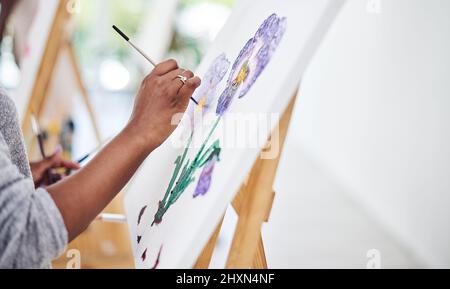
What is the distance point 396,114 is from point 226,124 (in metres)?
1.89

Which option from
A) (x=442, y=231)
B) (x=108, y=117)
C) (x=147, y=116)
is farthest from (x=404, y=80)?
(x=108, y=117)

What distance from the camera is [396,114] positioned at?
2.48 meters

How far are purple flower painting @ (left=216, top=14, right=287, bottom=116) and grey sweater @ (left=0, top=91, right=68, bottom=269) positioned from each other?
30 centimetres

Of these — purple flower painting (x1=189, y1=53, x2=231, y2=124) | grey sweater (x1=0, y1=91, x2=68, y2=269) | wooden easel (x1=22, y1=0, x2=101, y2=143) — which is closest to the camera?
grey sweater (x1=0, y1=91, x2=68, y2=269)

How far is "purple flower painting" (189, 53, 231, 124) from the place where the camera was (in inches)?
37.3

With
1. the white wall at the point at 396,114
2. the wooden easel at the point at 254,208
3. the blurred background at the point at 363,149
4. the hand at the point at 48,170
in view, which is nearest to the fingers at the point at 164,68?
the wooden easel at the point at 254,208

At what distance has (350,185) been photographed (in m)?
3.45

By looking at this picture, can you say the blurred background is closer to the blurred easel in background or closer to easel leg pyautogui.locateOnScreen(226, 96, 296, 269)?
the blurred easel in background

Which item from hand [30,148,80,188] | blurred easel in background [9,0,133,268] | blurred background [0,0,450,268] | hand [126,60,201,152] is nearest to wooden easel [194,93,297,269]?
hand [126,60,201,152]

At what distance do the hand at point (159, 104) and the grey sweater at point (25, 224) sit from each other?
18 centimetres

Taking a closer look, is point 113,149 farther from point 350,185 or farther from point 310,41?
point 350,185

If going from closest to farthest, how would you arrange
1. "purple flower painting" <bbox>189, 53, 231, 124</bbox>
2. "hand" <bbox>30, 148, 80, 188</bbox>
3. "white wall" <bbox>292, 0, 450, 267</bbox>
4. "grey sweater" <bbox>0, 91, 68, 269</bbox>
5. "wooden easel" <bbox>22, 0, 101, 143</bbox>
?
1. "grey sweater" <bbox>0, 91, 68, 269</bbox>
2. "purple flower painting" <bbox>189, 53, 231, 124</bbox>
3. "hand" <bbox>30, 148, 80, 188</bbox>
4. "wooden easel" <bbox>22, 0, 101, 143</bbox>
5. "white wall" <bbox>292, 0, 450, 267</bbox>

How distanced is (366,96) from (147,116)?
2.28 metres

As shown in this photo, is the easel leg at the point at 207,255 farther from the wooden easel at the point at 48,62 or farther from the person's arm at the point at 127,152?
the wooden easel at the point at 48,62
